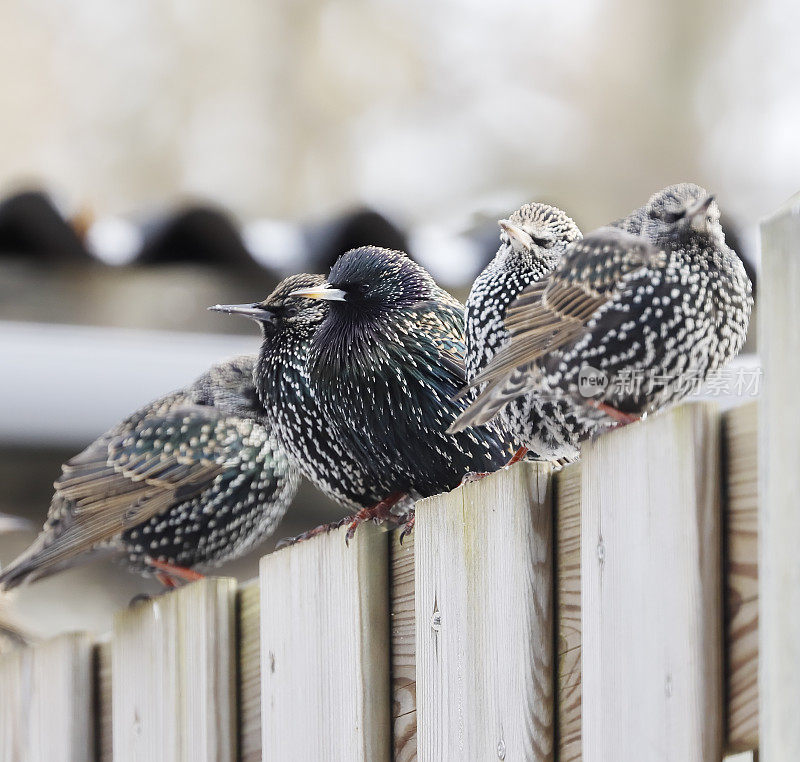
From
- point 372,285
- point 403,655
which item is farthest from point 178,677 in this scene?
point 372,285

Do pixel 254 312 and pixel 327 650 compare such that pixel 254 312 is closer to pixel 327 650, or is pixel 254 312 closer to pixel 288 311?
pixel 288 311

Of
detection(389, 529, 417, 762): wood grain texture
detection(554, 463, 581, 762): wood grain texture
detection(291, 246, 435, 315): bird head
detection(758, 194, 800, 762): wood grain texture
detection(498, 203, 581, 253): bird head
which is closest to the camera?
detection(758, 194, 800, 762): wood grain texture

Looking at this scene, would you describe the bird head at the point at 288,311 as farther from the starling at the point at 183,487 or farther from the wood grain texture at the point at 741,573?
the wood grain texture at the point at 741,573

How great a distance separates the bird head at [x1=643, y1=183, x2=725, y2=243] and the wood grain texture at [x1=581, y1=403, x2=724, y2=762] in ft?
1.35

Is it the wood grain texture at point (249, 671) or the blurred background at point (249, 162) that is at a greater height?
the blurred background at point (249, 162)

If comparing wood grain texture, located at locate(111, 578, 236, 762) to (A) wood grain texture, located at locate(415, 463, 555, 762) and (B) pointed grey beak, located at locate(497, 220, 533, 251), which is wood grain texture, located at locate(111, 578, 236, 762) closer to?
(A) wood grain texture, located at locate(415, 463, 555, 762)

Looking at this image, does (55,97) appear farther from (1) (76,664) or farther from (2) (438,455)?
(2) (438,455)

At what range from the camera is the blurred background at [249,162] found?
3.70 m

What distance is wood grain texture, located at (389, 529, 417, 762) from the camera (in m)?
1.84

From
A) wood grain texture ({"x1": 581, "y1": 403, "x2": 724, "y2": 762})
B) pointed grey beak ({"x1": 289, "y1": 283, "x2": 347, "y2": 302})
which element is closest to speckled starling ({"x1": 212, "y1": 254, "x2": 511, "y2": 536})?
pointed grey beak ({"x1": 289, "y1": 283, "x2": 347, "y2": 302})

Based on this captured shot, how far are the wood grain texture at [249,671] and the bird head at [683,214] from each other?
2.87 feet

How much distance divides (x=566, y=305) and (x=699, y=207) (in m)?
0.21

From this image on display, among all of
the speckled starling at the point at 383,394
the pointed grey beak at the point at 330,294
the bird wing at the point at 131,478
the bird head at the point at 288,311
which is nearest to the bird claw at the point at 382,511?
the speckled starling at the point at 383,394

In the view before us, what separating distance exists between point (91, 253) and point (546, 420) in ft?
6.54
